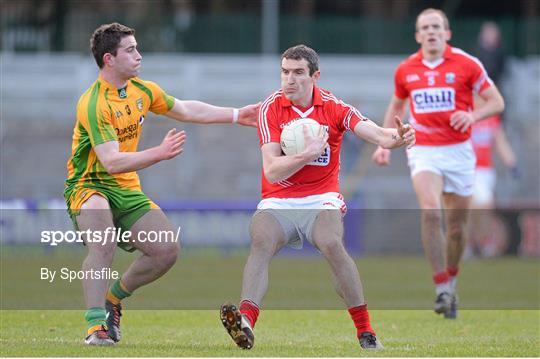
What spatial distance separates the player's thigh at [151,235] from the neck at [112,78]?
97 cm

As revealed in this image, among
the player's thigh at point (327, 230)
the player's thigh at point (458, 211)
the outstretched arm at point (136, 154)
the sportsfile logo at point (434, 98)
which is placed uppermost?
the outstretched arm at point (136, 154)

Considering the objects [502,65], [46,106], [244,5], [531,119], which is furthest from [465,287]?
[244,5]

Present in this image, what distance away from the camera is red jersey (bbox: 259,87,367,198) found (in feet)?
30.5

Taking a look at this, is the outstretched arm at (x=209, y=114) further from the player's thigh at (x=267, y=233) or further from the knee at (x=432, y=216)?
the knee at (x=432, y=216)

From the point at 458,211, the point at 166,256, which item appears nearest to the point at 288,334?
the point at 166,256

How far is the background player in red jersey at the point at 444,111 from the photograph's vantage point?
1260cm

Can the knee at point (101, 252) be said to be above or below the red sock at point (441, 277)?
above

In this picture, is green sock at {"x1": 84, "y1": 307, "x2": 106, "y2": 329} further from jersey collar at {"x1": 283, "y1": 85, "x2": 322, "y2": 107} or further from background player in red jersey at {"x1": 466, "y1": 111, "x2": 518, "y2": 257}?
background player in red jersey at {"x1": 466, "y1": 111, "x2": 518, "y2": 257}

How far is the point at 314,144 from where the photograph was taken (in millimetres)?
8883

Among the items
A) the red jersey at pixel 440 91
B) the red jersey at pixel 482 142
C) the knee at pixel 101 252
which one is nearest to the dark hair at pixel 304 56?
the knee at pixel 101 252

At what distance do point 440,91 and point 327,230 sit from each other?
403cm

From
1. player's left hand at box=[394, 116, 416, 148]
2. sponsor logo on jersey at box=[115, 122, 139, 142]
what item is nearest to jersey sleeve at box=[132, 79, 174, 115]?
sponsor logo on jersey at box=[115, 122, 139, 142]

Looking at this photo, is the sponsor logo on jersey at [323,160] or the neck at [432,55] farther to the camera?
the neck at [432,55]

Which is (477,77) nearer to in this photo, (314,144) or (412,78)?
(412,78)
